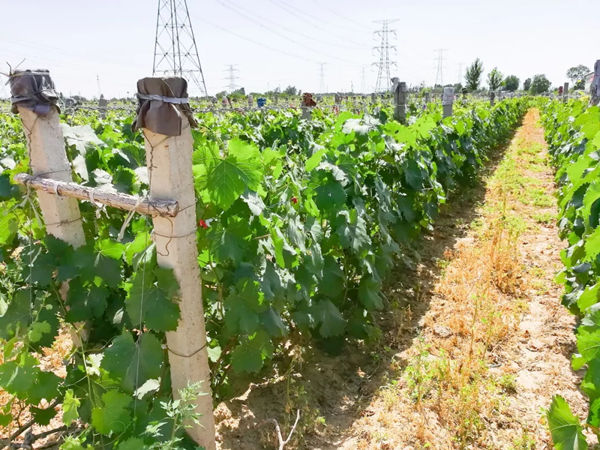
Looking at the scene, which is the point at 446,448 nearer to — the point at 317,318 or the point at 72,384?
the point at 317,318

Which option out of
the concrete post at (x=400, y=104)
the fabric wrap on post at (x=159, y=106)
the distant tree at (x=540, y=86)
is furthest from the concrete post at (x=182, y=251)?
the distant tree at (x=540, y=86)

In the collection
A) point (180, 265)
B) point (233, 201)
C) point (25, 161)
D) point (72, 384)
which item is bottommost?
point (72, 384)

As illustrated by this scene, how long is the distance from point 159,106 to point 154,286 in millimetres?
622

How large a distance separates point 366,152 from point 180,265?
2448mm

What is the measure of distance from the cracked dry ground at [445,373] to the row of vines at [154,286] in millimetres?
233

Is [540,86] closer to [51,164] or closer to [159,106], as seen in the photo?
[51,164]

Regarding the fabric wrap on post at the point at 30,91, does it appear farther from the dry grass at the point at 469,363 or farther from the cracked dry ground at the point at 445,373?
the dry grass at the point at 469,363

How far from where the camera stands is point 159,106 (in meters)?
1.44

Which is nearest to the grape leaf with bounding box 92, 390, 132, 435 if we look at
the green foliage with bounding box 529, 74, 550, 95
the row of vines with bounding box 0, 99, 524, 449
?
the row of vines with bounding box 0, 99, 524, 449

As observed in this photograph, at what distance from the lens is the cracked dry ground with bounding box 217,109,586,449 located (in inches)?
102

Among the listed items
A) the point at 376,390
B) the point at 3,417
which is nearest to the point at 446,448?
the point at 376,390

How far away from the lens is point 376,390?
117 inches

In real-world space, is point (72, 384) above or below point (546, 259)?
above

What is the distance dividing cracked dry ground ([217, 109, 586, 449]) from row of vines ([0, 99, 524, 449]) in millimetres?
233
